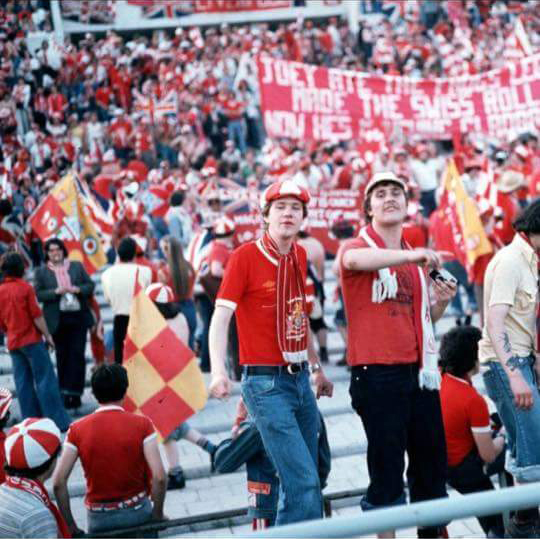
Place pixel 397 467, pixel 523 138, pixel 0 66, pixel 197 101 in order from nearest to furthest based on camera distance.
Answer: pixel 397 467, pixel 523 138, pixel 0 66, pixel 197 101

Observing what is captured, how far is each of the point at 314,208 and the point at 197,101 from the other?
10814 millimetres

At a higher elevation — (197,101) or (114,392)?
(197,101)

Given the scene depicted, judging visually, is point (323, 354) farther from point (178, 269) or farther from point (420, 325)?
point (420, 325)

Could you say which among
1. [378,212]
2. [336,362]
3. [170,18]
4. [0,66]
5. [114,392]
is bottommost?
[336,362]

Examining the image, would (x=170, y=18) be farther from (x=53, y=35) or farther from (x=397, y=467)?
(x=397, y=467)

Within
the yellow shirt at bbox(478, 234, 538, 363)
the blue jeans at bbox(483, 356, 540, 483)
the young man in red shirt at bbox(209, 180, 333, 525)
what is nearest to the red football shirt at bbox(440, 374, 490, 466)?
the blue jeans at bbox(483, 356, 540, 483)

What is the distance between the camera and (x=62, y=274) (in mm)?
9117

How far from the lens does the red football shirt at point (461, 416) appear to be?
18.3ft

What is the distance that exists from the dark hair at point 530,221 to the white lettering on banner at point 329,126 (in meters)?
8.29

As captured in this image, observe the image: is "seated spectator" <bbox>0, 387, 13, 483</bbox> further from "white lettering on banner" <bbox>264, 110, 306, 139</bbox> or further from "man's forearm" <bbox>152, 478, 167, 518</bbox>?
"white lettering on banner" <bbox>264, 110, 306, 139</bbox>

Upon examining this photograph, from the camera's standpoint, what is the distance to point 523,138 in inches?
722

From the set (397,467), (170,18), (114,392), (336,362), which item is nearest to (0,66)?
(170,18)

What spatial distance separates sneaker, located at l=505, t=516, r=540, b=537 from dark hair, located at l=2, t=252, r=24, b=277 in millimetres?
4611

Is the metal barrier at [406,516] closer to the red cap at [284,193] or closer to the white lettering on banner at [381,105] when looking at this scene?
the red cap at [284,193]
